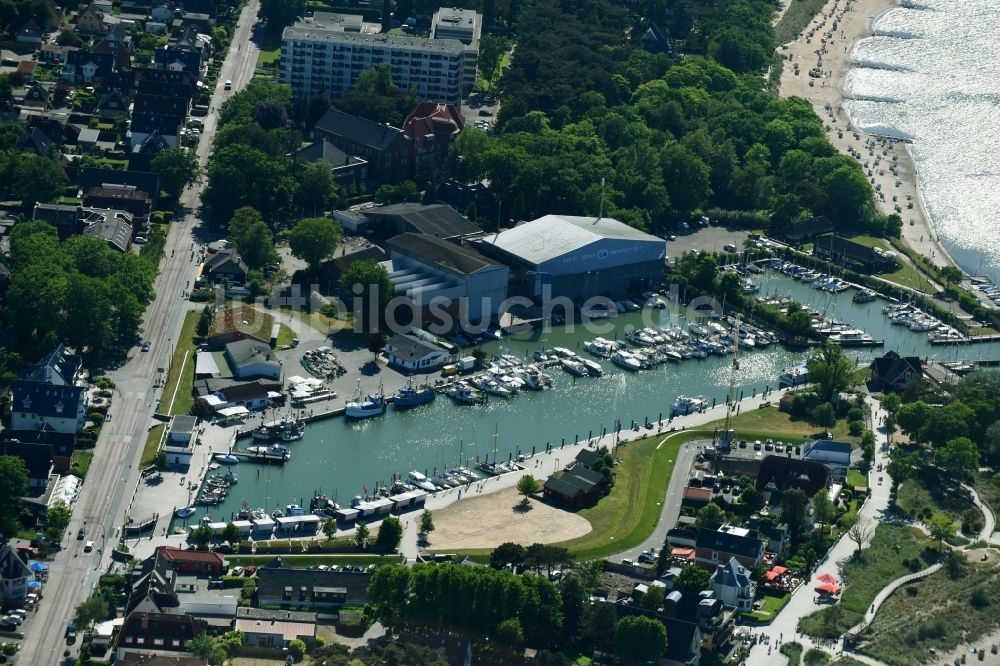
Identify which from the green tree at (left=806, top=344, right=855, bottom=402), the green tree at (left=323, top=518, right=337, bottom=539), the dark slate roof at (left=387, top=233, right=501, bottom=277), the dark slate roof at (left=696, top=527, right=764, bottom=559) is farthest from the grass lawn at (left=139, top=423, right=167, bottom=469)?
the green tree at (left=806, top=344, right=855, bottom=402)

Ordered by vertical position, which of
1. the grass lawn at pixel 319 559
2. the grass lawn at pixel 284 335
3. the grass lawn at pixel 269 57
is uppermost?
the grass lawn at pixel 269 57

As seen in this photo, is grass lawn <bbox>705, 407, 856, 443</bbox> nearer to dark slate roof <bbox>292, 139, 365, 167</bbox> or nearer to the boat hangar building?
the boat hangar building

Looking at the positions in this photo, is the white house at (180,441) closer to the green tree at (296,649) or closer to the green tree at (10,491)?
the green tree at (10,491)

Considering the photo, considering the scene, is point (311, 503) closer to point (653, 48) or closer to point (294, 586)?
point (294, 586)

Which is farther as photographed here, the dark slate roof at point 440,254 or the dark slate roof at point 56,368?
the dark slate roof at point 440,254

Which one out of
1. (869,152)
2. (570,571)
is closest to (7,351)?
(570,571)

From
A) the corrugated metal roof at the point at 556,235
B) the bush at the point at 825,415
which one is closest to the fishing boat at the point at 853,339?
the corrugated metal roof at the point at 556,235

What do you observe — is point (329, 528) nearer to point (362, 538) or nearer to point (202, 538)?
point (362, 538)
